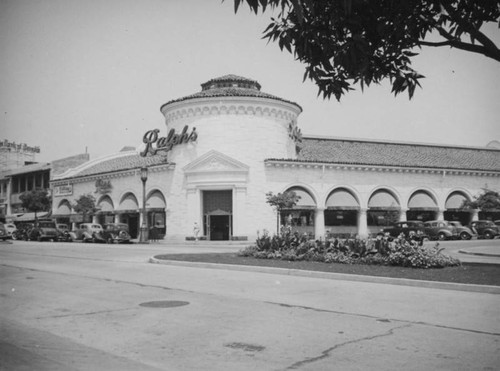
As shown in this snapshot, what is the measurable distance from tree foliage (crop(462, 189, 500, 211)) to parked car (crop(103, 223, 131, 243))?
29437mm

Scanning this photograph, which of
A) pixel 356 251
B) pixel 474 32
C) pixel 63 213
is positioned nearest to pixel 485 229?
pixel 356 251

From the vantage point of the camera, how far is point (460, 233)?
37156 mm

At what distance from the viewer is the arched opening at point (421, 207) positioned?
43438mm

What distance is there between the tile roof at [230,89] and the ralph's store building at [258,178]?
0.29 ft

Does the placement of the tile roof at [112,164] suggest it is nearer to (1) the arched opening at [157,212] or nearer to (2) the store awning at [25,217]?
(1) the arched opening at [157,212]

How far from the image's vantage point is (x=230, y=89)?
41.5m

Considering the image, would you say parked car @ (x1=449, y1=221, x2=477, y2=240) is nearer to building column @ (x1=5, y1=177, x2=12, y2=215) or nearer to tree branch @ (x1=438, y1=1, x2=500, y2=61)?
tree branch @ (x1=438, y1=1, x2=500, y2=61)

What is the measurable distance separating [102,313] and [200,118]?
1262 inches

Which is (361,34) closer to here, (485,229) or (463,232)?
(463,232)

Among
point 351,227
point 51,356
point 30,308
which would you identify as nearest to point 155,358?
point 51,356

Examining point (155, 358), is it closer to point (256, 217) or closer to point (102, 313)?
point (102, 313)

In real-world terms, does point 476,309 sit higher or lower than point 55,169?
lower

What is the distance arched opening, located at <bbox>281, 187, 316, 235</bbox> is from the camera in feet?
128

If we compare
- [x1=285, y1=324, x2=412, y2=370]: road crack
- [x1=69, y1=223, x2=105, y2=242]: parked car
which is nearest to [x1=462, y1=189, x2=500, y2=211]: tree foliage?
[x1=69, y1=223, x2=105, y2=242]: parked car
